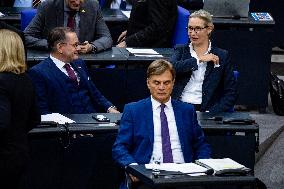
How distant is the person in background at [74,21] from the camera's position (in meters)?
9.08

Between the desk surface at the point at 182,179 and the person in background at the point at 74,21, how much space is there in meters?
3.20

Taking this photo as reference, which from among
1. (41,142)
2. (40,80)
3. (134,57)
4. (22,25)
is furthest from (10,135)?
(22,25)

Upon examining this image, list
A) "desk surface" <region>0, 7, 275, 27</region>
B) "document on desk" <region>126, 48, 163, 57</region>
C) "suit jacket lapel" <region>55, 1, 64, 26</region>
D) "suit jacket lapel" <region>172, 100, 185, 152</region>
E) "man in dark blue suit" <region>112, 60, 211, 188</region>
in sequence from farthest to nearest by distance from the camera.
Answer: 1. "desk surface" <region>0, 7, 275, 27</region>
2. "suit jacket lapel" <region>55, 1, 64, 26</region>
3. "document on desk" <region>126, 48, 163, 57</region>
4. "suit jacket lapel" <region>172, 100, 185, 152</region>
5. "man in dark blue suit" <region>112, 60, 211, 188</region>

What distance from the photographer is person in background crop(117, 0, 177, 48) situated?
9.57 metres

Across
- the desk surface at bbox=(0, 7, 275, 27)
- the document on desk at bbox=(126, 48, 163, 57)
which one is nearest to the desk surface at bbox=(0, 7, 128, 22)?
the desk surface at bbox=(0, 7, 275, 27)

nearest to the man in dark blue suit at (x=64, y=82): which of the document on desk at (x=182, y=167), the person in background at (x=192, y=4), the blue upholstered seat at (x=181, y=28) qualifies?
the document on desk at (x=182, y=167)

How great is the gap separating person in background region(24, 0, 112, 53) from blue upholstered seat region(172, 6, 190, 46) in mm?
806

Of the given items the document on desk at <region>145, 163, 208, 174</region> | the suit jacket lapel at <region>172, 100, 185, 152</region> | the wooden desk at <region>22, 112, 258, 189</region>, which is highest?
the suit jacket lapel at <region>172, 100, 185, 152</region>

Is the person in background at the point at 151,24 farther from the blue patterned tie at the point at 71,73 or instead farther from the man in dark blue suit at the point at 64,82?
the blue patterned tie at the point at 71,73

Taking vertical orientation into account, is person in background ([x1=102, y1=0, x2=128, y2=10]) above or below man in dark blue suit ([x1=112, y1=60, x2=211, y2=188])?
above

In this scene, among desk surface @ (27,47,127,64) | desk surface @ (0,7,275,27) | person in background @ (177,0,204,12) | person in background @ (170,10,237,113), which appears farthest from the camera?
person in background @ (177,0,204,12)

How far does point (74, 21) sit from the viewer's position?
926cm

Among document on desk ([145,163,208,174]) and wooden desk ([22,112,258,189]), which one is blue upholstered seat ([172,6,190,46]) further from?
document on desk ([145,163,208,174])

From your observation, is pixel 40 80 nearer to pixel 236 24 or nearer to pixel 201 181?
pixel 201 181
